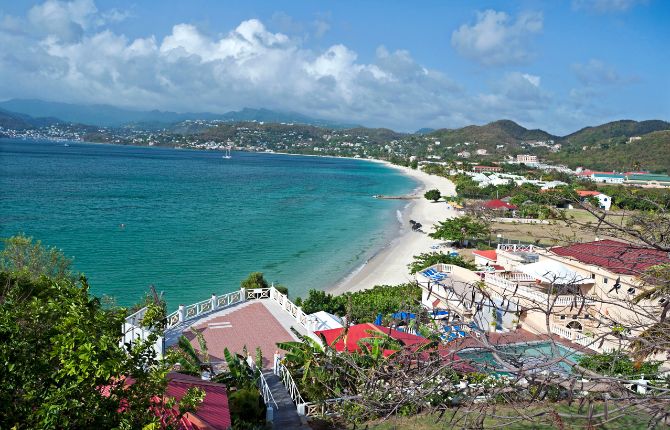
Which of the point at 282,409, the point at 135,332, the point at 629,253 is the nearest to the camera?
the point at 629,253

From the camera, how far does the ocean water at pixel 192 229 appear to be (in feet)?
97.3

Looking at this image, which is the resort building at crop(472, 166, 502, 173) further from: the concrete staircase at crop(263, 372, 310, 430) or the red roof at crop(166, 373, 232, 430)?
the red roof at crop(166, 373, 232, 430)

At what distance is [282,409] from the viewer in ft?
33.8

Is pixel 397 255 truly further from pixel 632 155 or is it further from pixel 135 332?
pixel 632 155

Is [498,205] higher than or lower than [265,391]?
lower

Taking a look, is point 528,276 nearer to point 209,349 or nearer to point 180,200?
point 209,349

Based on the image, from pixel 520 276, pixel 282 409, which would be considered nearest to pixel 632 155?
pixel 520 276

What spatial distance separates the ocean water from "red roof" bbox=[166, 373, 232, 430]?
17033mm

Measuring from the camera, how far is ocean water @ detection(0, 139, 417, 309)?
2966 centimetres

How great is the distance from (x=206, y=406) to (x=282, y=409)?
10.1 ft

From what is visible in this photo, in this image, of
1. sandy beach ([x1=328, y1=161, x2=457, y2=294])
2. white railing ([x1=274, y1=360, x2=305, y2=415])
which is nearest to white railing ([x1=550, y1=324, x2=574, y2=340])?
sandy beach ([x1=328, y1=161, x2=457, y2=294])

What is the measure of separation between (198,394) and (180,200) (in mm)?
61114

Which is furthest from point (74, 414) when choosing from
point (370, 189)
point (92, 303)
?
point (370, 189)

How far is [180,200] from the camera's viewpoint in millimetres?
63938
